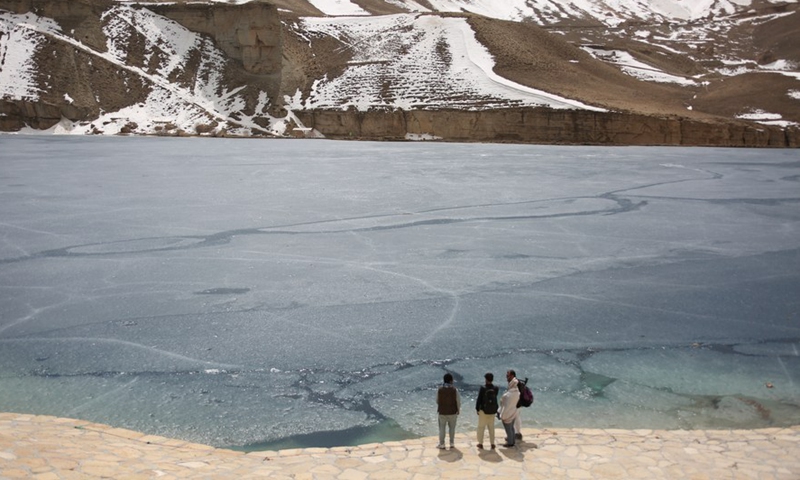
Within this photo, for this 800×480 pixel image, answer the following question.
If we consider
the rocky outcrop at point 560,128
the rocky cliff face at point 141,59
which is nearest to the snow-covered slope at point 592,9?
the rocky cliff face at point 141,59

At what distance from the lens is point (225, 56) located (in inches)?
2223

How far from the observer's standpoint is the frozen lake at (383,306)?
277 inches

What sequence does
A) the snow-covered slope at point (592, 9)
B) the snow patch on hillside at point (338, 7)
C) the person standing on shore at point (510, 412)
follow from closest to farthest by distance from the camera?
the person standing on shore at point (510, 412) < the snow patch on hillside at point (338, 7) < the snow-covered slope at point (592, 9)

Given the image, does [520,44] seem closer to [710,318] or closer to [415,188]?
[415,188]

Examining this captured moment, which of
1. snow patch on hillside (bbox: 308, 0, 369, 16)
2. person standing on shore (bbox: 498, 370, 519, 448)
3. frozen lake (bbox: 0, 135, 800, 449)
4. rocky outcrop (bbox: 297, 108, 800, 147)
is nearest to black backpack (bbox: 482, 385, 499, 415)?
person standing on shore (bbox: 498, 370, 519, 448)

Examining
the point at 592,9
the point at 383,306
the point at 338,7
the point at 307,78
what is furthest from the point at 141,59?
the point at 592,9

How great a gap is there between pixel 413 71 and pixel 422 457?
50796 millimetres

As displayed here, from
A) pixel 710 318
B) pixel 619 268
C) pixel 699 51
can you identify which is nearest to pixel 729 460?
pixel 710 318

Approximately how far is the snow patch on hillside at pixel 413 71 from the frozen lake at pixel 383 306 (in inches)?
1108

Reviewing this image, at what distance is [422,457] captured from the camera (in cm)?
575

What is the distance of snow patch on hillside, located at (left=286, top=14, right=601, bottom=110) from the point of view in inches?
1886

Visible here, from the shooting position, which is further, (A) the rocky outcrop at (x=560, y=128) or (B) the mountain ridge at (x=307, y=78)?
(B) the mountain ridge at (x=307, y=78)

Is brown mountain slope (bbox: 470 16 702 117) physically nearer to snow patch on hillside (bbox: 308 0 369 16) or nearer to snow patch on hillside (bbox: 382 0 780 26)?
snow patch on hillside (bbox: 308 0 369 16)

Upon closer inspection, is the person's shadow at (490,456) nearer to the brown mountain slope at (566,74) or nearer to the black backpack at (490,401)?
the black backpack at (490,401)
